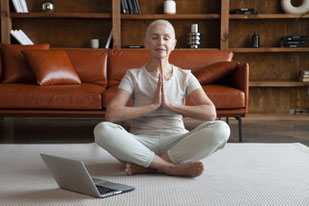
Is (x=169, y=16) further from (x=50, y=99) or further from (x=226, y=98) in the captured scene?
(x=50, y=99)

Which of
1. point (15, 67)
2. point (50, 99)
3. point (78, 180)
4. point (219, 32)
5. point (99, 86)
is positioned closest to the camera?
point (78, 180)

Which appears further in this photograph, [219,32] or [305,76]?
[219,32]

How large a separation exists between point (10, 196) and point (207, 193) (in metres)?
0.79

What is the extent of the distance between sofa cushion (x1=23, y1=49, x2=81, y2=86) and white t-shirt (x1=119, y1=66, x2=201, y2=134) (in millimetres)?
1830

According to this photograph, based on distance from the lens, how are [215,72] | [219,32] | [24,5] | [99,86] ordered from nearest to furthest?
[215,72], [99,86], [24,5], [219,32]

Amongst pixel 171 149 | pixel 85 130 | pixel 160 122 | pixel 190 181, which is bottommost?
pixel 85 130

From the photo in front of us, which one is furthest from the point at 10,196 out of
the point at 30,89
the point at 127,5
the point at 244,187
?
the point at 127,5

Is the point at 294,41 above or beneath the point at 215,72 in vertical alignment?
above

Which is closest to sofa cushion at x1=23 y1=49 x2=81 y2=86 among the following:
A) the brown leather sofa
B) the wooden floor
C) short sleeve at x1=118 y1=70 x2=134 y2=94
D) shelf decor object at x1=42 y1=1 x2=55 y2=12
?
the brown leather sofa

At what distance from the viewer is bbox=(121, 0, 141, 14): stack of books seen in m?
5.08

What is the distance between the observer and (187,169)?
200 centimetres

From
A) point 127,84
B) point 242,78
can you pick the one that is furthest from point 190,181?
point 242,78

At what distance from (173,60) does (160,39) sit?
206 centimetres

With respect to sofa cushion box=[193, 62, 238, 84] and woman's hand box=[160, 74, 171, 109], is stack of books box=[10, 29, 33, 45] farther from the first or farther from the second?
woman's hand box=[160, 74, 171, 109]
